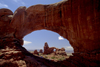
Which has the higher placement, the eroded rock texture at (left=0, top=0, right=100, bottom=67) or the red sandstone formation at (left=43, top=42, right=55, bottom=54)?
the eroded rock texture at (left=0, top=0, right=100, bottom=67)

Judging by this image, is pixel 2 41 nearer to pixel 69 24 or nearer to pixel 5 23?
pixel 5 23

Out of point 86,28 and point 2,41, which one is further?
point 2,41

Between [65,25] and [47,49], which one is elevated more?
[65,25]

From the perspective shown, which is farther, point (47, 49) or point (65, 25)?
point (47, 49)

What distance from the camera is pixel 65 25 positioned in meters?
10.8

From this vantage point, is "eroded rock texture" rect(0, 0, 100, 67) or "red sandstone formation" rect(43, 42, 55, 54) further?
"red sandstone formation" rect(43, 42, 55, 54)

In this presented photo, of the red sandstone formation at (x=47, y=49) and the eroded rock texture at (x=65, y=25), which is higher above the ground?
the eroded rock texture at (x=65, y=25)

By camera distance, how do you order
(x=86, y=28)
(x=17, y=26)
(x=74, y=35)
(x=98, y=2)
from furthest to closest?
(x=17, y=26)
(x=74, y=35)
(x=86, y=28)
(x=98, y=2)

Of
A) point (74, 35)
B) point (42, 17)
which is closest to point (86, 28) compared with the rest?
point (74, 35)

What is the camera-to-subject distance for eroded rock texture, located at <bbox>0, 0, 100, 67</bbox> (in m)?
7.66

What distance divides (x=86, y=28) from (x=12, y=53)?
981cm

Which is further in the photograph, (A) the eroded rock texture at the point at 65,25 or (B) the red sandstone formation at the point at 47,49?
(B) the red sandstone formation at the point at 47,49

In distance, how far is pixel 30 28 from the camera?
1357cm

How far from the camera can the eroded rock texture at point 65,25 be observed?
766 centimetres
